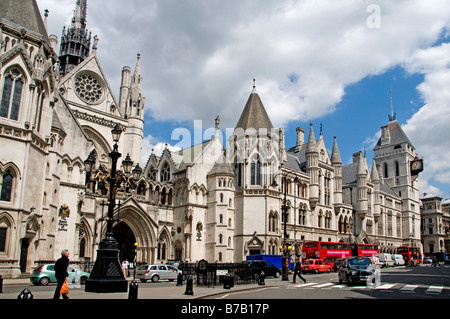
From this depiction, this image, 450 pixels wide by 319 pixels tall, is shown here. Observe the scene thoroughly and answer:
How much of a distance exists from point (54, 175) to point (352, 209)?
4783 cm

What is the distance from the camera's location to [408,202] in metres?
85.1

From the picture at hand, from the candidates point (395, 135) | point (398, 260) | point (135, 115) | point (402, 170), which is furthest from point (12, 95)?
point (395, 135)

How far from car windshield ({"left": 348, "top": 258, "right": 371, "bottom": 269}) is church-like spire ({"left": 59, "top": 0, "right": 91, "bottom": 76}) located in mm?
54397

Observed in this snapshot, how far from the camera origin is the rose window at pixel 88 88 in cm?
4334

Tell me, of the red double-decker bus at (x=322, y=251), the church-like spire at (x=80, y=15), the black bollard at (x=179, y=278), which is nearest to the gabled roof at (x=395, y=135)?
the red double-decker bus at (x=322, y=251)

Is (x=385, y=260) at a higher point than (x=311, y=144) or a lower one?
lower

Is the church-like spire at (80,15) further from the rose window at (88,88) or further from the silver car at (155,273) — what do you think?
the silver car at (155,273)

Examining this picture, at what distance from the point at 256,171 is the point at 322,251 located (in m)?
11.4

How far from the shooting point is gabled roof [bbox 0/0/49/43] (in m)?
28.0

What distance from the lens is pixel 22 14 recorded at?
94.5 ft

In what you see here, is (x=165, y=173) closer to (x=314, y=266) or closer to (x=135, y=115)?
(x=135, y=115)

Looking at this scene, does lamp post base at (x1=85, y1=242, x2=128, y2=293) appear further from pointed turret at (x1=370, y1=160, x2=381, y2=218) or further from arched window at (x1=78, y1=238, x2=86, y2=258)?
pointed turret at (x1=370, y1=160, x2=381, y2=218)

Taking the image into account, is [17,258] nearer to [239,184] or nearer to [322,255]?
[239,184]

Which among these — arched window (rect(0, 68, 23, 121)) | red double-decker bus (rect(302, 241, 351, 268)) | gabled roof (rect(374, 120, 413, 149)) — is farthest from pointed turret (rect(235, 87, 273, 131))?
gabled roof (rect(374, 120, 413, 149))
